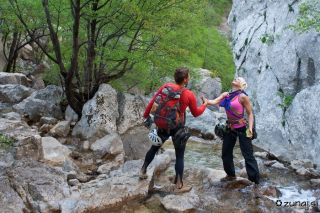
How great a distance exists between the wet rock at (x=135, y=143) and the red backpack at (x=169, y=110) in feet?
10.9

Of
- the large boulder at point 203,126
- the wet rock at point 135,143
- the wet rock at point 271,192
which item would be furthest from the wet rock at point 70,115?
the wet rock at point 271,192

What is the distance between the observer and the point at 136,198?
13.4 ft

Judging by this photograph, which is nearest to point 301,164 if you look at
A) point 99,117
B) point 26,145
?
point 99,117

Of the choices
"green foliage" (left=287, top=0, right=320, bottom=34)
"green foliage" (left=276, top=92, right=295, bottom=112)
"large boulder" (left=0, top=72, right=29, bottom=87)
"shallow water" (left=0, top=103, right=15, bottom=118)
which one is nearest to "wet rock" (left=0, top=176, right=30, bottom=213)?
"green foliage" (left=287, top=0, right=320, bottom=34)

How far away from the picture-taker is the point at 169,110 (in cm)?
396

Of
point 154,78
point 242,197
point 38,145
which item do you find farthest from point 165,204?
point 154,78

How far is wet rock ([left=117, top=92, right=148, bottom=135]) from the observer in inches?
327

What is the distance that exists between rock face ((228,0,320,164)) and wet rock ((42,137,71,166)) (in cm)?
606

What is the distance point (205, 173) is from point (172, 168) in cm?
101

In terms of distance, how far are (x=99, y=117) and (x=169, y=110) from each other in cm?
450

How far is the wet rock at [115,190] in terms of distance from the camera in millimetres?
3693

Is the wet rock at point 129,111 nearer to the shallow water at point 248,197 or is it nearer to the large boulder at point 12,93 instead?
the shallow water at point 248,197

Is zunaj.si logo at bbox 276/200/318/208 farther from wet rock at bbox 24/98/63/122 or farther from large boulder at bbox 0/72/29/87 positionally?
large boulder at bbox 0/72/29/87

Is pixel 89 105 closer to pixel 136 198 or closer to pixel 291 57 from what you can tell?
pixel 136 198
